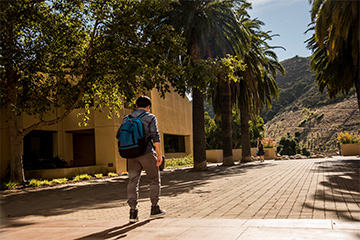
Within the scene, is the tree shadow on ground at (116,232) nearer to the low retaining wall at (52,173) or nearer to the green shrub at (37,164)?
the low retaining wall at (52,173)

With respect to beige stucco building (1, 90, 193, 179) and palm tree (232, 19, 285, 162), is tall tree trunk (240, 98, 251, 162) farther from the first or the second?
beige stucco building (1, 90, 193, 179)

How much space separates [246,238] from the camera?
3.59 meters

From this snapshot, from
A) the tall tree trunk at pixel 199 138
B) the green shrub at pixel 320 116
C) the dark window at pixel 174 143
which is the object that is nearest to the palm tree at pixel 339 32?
the tall tree trunk at pixel 199 138

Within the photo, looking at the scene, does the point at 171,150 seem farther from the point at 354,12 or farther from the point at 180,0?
the point at 354,12

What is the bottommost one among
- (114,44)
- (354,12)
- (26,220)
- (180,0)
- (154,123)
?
(26,220)

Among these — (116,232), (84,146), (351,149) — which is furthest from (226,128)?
(116,232)

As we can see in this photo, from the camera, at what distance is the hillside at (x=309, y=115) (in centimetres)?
6216

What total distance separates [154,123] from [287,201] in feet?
9.30

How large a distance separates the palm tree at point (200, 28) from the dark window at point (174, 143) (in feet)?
40.2

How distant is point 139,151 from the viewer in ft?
16.1

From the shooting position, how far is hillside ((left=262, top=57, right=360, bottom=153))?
62.2 m

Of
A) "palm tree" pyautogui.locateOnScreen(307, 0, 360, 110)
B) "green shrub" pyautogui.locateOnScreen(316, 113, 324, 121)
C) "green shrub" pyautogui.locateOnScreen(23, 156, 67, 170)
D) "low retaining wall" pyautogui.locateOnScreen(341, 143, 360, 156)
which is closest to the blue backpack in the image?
"palm tree" pyautogui.locateOnScreen(307, 0, 360, 110)

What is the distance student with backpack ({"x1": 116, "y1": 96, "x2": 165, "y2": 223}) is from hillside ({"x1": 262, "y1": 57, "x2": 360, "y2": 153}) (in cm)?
5573

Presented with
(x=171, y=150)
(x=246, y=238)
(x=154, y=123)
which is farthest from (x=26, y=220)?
(x=171, y=150)
